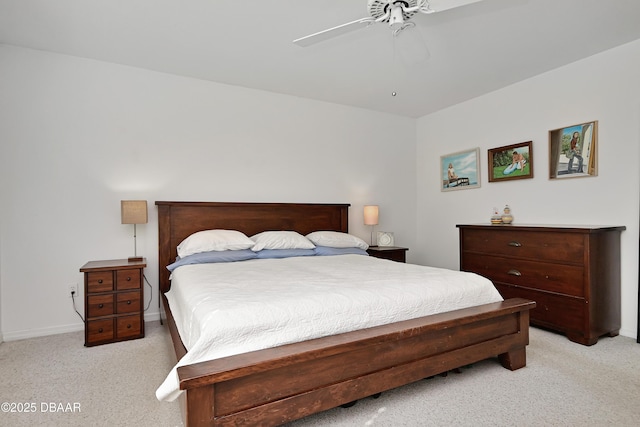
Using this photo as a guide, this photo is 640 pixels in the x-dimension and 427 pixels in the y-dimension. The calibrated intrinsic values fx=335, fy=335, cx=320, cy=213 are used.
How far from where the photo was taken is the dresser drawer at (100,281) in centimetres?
271

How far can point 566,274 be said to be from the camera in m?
2.82

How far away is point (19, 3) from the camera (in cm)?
232

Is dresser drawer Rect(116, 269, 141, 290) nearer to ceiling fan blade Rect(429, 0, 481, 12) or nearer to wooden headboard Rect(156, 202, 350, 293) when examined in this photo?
wooden headboard Rect(156, 202, 350, 293)

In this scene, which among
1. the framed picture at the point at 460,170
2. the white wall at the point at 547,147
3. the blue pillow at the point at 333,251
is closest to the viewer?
the white wall at the point at 547,147

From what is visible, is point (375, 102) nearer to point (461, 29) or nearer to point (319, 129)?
point (319, 129)

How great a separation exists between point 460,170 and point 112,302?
4.18 meters

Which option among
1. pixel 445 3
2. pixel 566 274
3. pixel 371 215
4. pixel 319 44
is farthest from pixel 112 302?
pixel 566 274

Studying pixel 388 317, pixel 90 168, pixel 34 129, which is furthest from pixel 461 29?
pixel 34 129

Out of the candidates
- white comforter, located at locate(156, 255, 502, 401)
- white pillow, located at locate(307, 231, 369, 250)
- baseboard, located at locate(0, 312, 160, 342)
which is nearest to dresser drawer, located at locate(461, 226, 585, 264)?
white comforter, located at locate(156, 255, 502, 401)

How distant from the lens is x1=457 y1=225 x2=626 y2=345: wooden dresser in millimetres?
2680

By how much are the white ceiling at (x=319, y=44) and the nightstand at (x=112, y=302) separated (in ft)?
6.27

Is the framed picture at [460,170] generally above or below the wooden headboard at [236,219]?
above

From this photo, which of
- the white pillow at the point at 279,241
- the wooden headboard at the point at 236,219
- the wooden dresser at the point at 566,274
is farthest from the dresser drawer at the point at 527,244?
the white pillow at the point at 279,241

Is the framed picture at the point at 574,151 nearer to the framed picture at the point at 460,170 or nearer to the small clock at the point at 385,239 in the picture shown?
the framed picture at the point at 460,170
